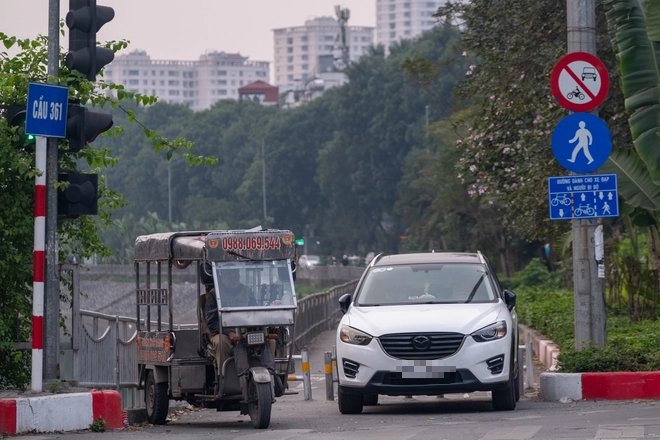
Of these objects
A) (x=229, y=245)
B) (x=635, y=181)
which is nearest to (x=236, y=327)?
(x=229, y=245)

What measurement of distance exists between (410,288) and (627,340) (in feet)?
8.37

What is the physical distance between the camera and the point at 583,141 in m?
12.9

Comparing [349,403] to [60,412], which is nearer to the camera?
[60,412]

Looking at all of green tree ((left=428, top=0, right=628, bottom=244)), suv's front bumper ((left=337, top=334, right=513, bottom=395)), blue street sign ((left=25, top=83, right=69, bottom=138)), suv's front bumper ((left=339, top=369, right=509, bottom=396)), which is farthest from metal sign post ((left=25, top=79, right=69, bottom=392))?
green tree ((left=428, top=0, right=628, bottom=244))

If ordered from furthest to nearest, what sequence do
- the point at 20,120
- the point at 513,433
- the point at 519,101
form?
the point at 519,101 < the point at 20,120 < the point at 513,433

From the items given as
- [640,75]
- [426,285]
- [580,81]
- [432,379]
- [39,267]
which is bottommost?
[432,379]

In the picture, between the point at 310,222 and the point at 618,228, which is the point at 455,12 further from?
the point at 310,222

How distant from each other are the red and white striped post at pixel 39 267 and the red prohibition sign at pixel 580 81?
5.44 meters

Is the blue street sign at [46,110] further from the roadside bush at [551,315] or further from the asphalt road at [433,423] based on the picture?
the roadside bush at [551,315]

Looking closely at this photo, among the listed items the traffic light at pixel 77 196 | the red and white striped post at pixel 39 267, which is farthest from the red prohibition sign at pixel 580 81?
the red and white striped post at pixel 39 267

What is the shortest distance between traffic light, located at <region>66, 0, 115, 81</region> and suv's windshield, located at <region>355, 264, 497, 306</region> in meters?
3.96

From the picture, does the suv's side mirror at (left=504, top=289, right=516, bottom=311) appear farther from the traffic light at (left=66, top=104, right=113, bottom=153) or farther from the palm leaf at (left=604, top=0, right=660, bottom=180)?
the traffic light at (left=66, top=104, right=113, bottom=153)

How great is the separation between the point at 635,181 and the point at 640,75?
1.99 meters

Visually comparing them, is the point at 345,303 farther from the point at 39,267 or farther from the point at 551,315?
the point at 551,315
